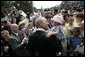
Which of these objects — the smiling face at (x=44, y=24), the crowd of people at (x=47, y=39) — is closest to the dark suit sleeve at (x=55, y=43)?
the crowd of people at (x=47, y=39)

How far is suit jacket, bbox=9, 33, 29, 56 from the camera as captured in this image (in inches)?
339

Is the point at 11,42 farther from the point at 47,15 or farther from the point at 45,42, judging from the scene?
the point at 47,15

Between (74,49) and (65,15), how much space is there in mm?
2496

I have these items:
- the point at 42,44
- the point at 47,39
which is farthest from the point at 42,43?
the point at 47,39

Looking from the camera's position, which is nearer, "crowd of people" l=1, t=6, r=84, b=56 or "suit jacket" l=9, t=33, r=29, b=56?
"crowd of people" l=1, t=6, r=84, b=56

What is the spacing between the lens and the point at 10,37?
940 cm

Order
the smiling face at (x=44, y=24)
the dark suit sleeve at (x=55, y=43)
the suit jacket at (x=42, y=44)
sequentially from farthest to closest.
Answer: the smiling face at (x=44, y=24) → the dark suit sleeve at (x=55, y=43) → the suit jacket at (x=42, y=44)

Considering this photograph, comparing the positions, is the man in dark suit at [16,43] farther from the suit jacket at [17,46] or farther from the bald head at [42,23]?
the bald head at [42,23]

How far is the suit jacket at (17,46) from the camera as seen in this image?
862 cm

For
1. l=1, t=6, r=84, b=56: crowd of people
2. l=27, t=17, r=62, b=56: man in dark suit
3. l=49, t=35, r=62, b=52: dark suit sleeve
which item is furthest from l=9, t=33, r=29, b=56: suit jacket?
l=49, t=35, r=62, b=52: dark suit sleeve

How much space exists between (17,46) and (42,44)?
38.7 inches

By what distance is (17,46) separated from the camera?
362 inches

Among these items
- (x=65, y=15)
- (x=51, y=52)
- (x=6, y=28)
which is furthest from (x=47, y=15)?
(x=51, y=52)

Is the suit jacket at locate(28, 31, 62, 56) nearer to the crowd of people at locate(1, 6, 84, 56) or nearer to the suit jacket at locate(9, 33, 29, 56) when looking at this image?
the crowd of people at locate(1, 6, 84, 56)
